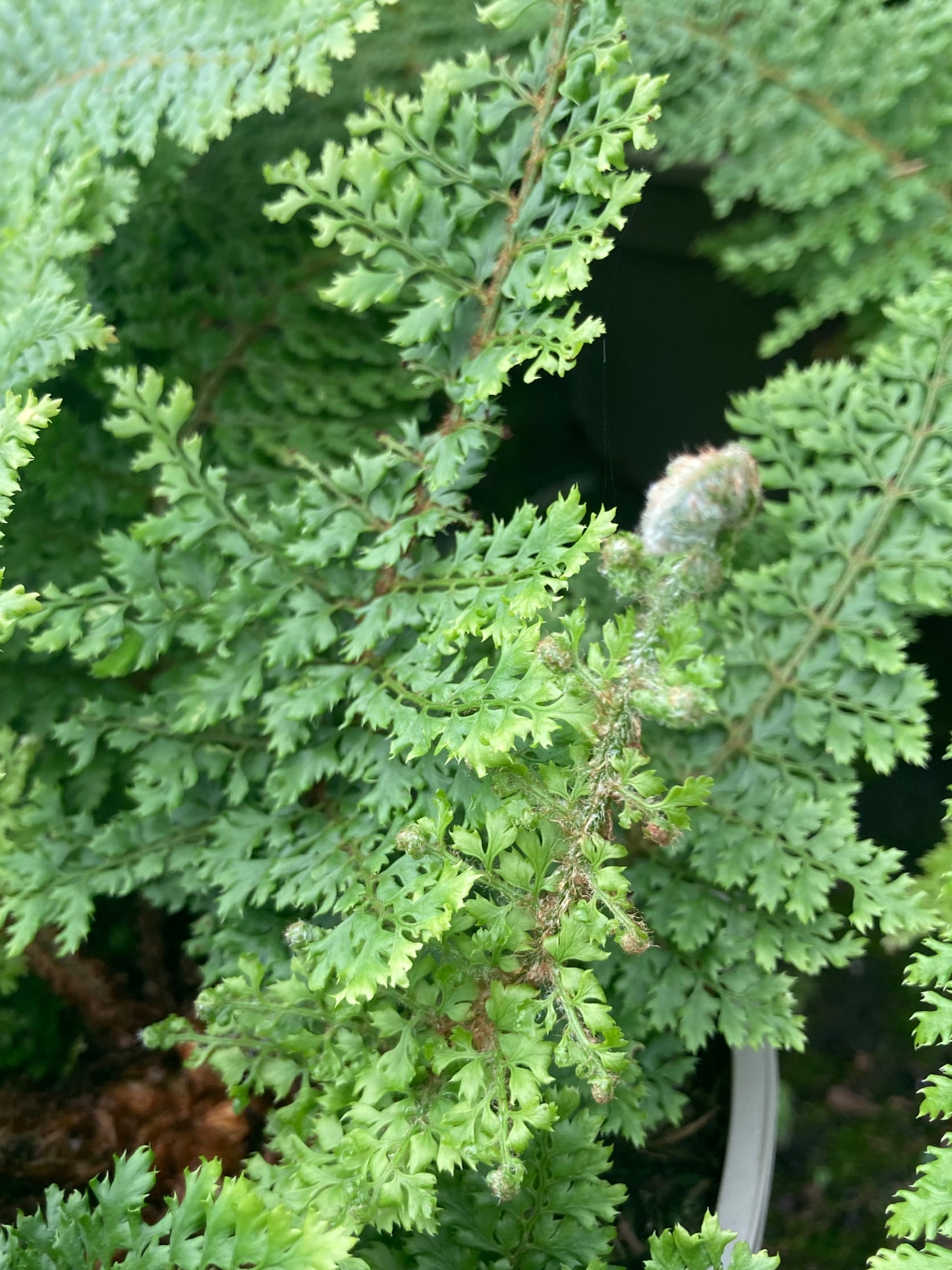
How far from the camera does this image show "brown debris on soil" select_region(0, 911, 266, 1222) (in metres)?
1.13

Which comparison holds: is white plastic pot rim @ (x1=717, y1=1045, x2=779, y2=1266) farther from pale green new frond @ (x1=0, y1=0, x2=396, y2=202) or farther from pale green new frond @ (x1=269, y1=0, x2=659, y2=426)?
pale green new frond @ (x1=0, y1=0, x2=396, y2=202)

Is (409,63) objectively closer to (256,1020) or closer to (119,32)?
(119,32)

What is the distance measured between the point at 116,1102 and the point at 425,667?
742mm

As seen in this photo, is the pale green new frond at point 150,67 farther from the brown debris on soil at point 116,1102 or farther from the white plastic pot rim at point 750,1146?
the white plastic pot rim at point 750,1146

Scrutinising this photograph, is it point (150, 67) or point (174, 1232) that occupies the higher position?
point (150, 67)

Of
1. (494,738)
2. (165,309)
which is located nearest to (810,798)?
(494,738)

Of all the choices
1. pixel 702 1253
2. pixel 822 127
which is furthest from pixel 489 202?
pixel 702 1253

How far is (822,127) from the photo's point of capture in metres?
1.27

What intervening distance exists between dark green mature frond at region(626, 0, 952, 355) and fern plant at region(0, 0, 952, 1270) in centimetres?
15

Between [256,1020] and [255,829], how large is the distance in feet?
0.70

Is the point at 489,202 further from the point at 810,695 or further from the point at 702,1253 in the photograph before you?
the point at 702,1253

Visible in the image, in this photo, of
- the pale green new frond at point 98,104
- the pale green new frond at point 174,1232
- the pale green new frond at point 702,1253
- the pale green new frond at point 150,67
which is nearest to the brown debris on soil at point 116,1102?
the pale green new frond at point 174,1232

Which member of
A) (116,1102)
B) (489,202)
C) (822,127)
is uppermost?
(822,127)

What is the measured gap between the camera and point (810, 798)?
3.45ft
